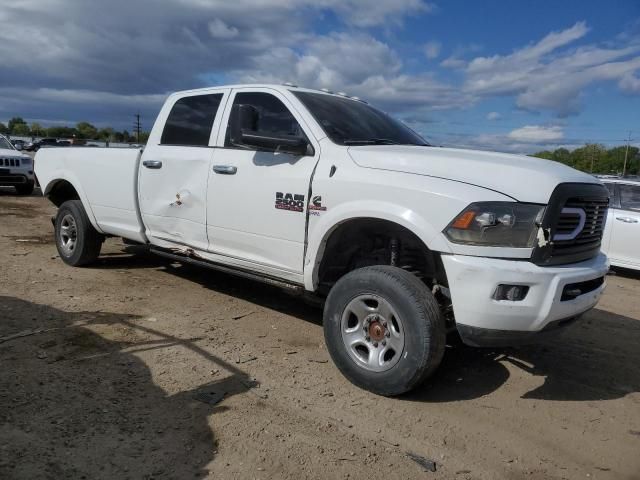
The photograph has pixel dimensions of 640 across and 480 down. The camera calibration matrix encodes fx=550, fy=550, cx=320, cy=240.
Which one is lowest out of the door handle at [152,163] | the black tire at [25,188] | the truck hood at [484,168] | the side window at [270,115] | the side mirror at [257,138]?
the black tire at [25,188]

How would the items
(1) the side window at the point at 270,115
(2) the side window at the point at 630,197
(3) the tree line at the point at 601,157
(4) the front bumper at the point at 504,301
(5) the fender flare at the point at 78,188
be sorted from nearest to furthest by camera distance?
(4) the front bumper at the point at 504,301
(1) the side window at the point at 270,115
(5) the fender flare at the point at 78,188
(2) the side window at the point at 630,197
(3) the tree line at the point at 601,157

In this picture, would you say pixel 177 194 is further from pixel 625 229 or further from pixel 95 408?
pixel 625 229

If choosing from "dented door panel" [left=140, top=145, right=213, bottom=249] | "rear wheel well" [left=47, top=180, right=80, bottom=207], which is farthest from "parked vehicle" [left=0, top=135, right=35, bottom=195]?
"dented door panel" [left=140, top=145, right=213, bottom=249]

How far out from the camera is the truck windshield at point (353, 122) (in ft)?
14.0

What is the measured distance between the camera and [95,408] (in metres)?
3.23

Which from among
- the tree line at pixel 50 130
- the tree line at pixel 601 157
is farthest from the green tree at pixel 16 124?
the tree line at pixel 601 157

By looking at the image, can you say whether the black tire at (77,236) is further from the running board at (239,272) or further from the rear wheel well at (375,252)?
the rear wheel well at (375,252)

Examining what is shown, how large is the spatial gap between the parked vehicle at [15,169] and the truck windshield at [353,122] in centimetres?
1343

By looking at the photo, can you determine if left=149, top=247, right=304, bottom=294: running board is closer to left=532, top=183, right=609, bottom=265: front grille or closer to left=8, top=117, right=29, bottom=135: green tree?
left=532, top=183, right=609, bottom=265: front grille

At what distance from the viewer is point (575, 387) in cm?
402

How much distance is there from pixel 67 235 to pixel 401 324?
4999 millimetres

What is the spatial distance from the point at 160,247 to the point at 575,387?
394cm

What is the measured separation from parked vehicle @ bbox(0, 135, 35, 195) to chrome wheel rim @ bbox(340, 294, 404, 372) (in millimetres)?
14601

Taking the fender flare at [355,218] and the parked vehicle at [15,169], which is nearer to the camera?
the fender flare at [355,218]
